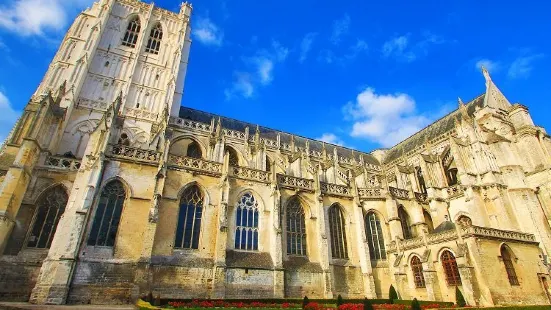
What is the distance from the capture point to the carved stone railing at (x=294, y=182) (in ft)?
65.7

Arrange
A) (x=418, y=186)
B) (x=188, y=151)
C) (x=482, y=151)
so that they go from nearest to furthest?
(x=482, y=151) < (x=188, y=151) < (x=418, y=186)

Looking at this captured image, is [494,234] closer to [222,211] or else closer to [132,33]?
[222,211]

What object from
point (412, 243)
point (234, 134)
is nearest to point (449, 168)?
point (412, 243)

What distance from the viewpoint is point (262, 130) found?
36.1 metres

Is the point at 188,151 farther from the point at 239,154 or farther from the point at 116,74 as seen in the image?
the point at 116,74

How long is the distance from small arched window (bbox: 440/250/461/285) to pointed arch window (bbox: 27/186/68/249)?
22529 mm

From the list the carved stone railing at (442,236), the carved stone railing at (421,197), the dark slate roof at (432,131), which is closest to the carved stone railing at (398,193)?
the carved stone railing at (421,197)

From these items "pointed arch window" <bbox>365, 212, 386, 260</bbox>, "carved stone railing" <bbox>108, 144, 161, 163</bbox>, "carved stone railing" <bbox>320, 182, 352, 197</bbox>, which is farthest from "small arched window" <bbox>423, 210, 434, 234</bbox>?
"carved stone railing" <bbox>108, 144, 161, 163</bbox>

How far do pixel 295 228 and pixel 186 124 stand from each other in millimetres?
15119

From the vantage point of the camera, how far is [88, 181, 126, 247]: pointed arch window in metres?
14.5

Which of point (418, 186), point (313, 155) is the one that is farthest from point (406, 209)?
point (313, 155)

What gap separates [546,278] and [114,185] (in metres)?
26.4

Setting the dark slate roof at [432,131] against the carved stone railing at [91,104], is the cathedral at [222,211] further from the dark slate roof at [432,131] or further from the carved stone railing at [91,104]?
the dark slate roof at [432,131]

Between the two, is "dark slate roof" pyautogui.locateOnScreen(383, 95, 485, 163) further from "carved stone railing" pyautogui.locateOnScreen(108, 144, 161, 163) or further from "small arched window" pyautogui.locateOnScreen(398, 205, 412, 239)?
"carved stone railing" pyautogui.locateOnScreen(108, 144, 161, 163)
